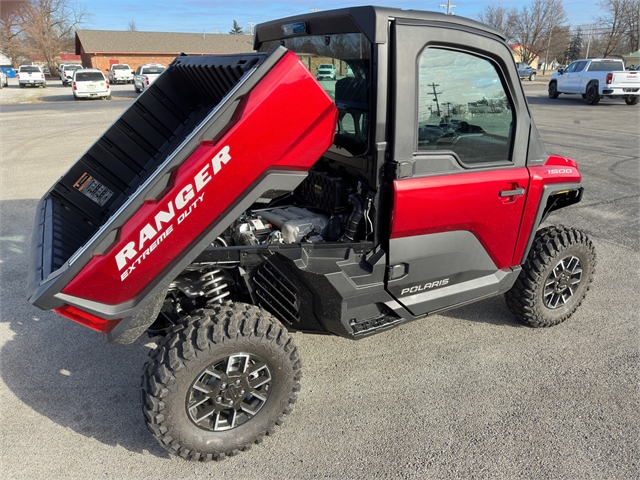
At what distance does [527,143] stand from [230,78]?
201 centimetres

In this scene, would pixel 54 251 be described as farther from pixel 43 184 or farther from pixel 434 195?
pixel 43 184

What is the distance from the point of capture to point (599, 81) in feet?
69.3

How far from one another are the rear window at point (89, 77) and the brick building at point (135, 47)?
34.0 metres

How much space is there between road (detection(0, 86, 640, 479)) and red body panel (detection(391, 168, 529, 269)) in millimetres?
860

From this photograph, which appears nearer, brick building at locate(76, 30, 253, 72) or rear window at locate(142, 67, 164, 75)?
rear window at locate(142, 67, 164, 75)

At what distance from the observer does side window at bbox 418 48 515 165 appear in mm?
2908

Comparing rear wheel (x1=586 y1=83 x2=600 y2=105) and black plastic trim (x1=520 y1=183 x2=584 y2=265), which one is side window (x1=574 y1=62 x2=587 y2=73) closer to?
rear wheel (x1=586 y1=83 x2=600 y2=105)

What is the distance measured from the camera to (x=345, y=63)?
310 cm

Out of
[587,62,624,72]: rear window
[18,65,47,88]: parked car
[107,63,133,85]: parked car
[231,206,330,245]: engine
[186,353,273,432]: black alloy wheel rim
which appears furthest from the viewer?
[107,63,133,85]: parked car

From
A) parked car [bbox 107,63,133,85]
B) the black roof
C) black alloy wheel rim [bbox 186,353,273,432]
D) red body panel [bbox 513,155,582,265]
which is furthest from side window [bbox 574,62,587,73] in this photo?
parked car [bbox 107,63,133,85]

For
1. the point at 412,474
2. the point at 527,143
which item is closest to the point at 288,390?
the point at 412,474

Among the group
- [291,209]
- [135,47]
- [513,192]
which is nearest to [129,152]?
[291,209]

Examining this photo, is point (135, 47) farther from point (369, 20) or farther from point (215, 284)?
point (369, 20)

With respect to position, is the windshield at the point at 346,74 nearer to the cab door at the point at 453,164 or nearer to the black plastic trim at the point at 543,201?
the cab door at the point at 453,164
